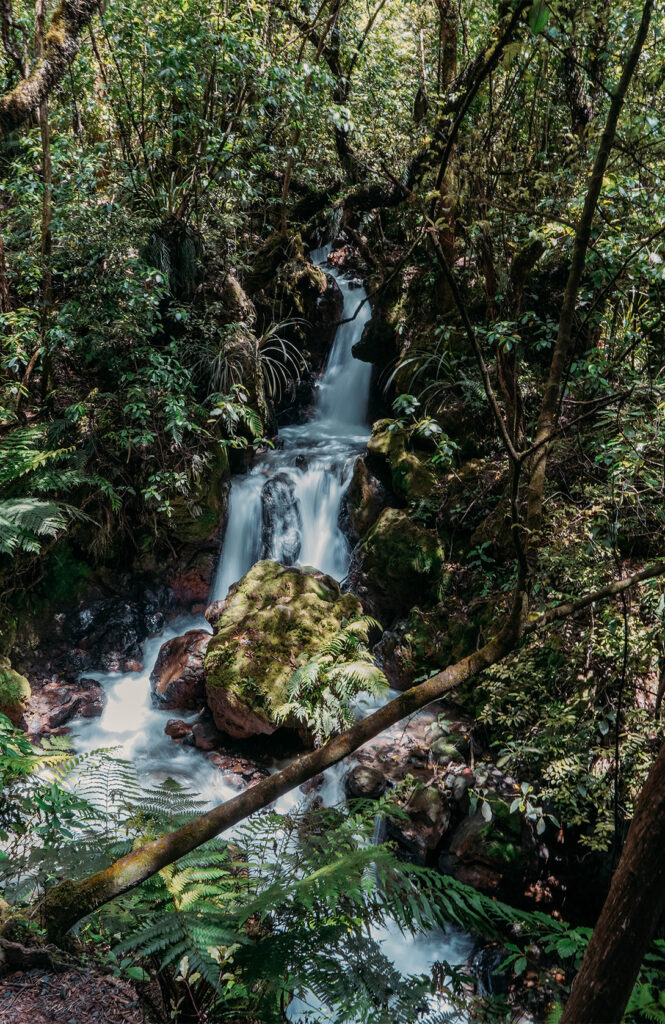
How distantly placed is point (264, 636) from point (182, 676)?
0.99 meters

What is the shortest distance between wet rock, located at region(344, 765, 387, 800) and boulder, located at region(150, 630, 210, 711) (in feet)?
6.52

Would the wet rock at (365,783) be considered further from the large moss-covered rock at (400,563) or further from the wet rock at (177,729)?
the large moss-covered rock at (400,563)

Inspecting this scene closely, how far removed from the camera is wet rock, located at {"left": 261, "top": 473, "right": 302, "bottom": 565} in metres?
7.77

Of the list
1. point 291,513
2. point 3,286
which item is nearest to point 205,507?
point 291,513

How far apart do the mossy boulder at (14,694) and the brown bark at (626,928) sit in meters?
5.20

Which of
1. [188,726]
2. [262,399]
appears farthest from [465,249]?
[188,726]

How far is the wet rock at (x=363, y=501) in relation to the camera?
7477mm

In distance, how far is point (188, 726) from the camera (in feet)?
19.1

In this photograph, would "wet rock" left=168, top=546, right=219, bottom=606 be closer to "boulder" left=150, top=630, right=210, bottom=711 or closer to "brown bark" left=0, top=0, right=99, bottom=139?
"boulder" left=150, top=630, right=210, bottom=711

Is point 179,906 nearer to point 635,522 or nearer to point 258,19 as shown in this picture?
point 635,522

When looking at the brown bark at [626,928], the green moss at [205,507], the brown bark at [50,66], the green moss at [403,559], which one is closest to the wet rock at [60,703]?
the green moss at [205,507]

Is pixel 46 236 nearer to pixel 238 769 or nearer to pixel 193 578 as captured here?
pixel 193 578

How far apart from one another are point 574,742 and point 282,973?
108 inches

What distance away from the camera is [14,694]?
5.43 meters
